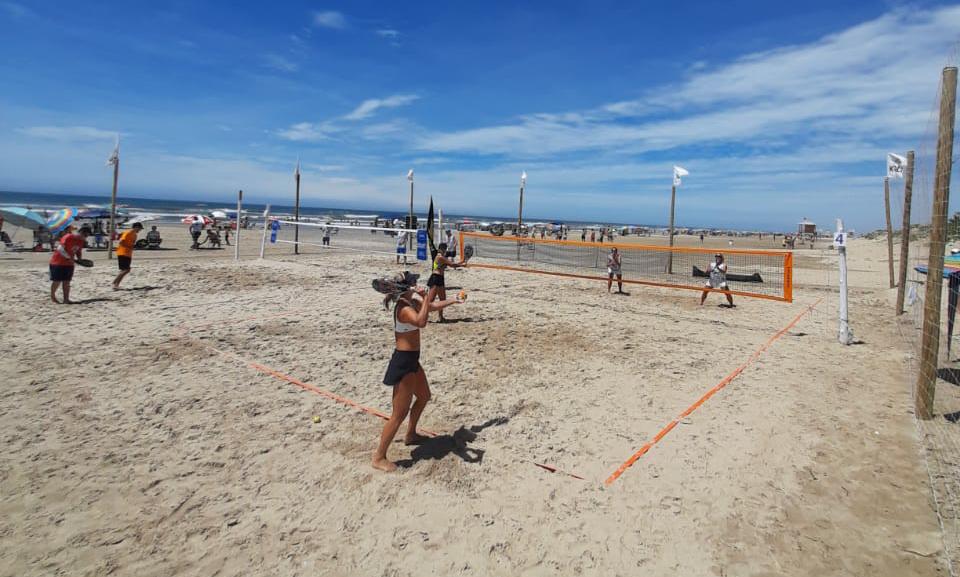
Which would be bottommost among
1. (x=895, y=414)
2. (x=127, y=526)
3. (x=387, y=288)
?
(x=127, y=526)

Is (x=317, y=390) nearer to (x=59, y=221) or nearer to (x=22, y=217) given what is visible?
(x=59, y=221)

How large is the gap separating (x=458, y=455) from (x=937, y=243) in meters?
4.78

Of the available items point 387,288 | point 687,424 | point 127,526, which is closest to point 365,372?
point 387,288

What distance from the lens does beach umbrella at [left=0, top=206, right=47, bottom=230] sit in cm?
→ 1862

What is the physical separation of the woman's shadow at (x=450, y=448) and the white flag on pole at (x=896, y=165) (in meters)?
11.2

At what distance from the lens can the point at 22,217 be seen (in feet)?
61.2

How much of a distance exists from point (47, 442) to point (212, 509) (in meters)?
1.94

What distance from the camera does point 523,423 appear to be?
480 cm

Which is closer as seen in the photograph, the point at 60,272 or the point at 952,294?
the point at 952,294

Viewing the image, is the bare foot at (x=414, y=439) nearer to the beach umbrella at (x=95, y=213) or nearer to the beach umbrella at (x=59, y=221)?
the beach umbrella at (x=59, y=221)

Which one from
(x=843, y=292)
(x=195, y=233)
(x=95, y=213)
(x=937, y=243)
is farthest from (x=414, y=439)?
(x=95, y=213)

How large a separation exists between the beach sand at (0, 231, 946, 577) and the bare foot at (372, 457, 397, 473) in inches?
2.1

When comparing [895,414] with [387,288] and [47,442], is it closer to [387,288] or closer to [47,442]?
[387,288]

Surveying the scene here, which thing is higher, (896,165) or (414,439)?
(896,165)
